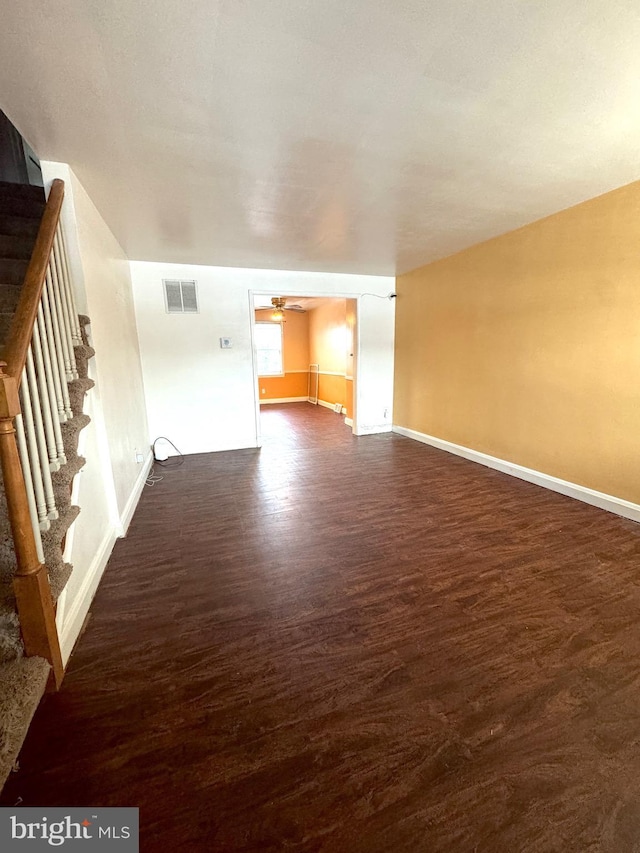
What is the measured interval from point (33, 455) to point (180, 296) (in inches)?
133

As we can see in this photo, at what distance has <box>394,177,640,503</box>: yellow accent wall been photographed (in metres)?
2.59

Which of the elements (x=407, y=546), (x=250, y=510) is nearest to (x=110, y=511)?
(x=250, y=510)

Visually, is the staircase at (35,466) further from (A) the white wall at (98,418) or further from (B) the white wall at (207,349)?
(B) the white wall at (207,349)

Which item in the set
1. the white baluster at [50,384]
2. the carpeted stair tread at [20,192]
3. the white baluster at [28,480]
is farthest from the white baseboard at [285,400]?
the white baluster at [28,480]

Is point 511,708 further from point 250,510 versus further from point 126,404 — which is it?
point 126,404

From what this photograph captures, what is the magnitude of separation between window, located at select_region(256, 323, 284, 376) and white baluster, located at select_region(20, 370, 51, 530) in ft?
24.0

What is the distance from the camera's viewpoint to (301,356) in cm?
882

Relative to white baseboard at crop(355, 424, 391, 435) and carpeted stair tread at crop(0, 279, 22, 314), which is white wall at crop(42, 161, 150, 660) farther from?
white baseboard at crop(355, 424, 391, 435)

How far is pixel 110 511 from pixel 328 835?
2222 millimetres

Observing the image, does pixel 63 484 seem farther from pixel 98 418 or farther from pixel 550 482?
pixel 550 482

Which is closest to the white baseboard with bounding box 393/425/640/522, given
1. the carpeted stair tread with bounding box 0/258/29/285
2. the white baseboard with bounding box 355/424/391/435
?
the white baseboard with bounding box 355/424/391/435

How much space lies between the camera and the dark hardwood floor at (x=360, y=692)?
0.97 m

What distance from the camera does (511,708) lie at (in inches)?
49.5

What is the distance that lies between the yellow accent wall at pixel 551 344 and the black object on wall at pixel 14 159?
4.34 m
